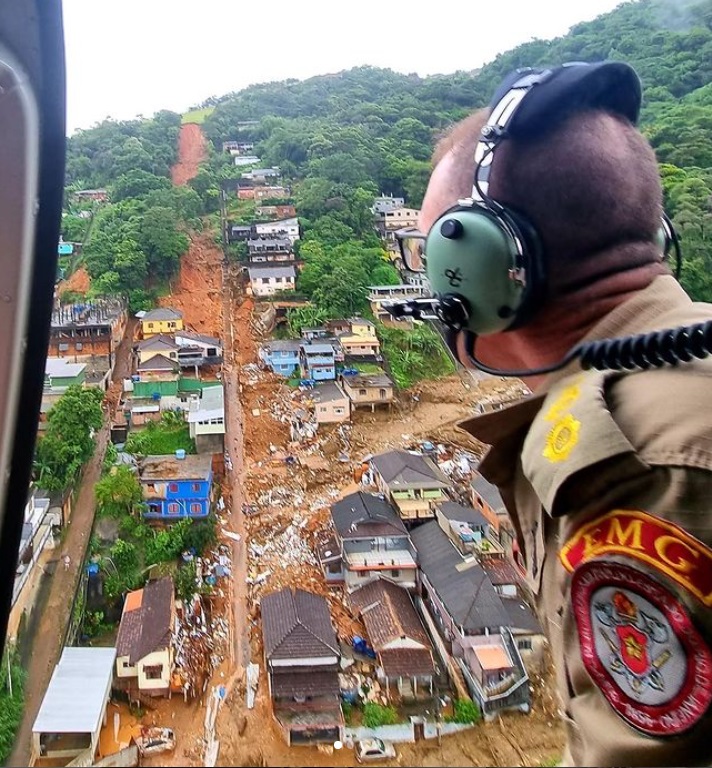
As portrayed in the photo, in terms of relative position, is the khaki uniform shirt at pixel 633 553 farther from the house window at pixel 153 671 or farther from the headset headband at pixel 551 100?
the house window at pixel 153 671

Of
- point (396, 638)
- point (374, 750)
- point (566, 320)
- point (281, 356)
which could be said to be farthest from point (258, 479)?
point (566, 320)

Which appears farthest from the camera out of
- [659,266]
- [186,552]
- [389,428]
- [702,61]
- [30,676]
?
[702,61]

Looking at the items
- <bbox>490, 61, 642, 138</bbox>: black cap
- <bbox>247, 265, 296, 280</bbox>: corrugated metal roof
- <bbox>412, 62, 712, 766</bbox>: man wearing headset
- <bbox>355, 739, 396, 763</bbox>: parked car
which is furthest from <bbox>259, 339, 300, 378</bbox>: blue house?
<bbox>490, 61, 642, 138</bbox>: black cap

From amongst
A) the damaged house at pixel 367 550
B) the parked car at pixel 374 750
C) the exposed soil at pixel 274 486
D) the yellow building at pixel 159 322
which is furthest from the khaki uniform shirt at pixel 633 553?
the yellow building at pixel 159 322

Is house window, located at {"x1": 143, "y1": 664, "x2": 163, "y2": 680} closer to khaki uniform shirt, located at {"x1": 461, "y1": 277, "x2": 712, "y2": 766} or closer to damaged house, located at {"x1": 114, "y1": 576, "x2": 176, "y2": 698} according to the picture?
damaged house, located at {"x1": 114, "y1": 576, "x2": 176, "y2": 698}

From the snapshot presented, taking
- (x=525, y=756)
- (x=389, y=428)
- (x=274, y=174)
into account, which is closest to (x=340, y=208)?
(x=274, y=174)

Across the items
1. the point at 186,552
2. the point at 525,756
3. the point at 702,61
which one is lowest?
the point at 186,552

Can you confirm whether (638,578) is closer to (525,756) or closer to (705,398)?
(705,398)
